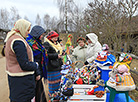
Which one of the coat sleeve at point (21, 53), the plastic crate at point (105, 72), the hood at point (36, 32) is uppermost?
the hood at point (36, 32)

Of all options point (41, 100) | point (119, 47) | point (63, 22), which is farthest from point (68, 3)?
point (41, 100)

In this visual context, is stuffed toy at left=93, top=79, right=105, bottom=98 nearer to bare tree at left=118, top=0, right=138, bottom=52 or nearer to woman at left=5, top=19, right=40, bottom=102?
woman at left=5, top=19, right=40, bottom=102

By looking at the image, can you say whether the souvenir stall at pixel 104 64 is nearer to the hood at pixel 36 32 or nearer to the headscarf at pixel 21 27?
the hood at pixel 36 32

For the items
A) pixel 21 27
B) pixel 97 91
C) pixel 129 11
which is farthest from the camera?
pixel 129 11

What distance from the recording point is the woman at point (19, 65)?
1.35m

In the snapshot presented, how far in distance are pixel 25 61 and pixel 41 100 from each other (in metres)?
1.09

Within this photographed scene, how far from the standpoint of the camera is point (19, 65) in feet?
4.63

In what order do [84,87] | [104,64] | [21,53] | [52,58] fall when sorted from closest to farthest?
[21,53]
[84,87]
[104,64]
[52,58]

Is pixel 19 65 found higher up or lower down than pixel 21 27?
lower down

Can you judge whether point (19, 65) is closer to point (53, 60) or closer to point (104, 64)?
point (53, 60)

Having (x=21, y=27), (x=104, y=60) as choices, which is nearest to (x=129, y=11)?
(x=104, y=60)

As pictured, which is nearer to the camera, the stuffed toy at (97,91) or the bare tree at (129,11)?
the stuffed toy at (97,91)

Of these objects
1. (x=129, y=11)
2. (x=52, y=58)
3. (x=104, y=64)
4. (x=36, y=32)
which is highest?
(x=129, y=11)

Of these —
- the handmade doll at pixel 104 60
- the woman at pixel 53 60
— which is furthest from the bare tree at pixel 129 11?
the woman at pixel 53 60
